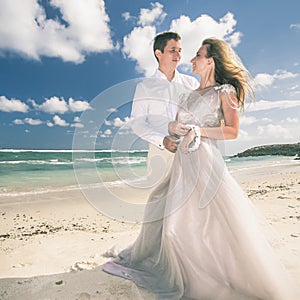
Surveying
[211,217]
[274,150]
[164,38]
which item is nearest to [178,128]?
[211,217]

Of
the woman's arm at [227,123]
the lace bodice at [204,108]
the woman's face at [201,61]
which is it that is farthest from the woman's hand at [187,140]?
the woman's face at [201,61]

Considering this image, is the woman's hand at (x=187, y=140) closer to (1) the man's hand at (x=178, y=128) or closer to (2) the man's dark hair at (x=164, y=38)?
(1) the man's hand at (x=178, y=128)

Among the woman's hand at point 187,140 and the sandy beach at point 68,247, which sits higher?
the woman's hand at point 187,140

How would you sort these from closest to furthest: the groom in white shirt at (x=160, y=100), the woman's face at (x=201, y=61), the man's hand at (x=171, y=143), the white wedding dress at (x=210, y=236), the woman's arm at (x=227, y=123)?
the white wedding dress at (x=210, y=236)
the woman's arm at (x=227, y=123)
the woman's face at (x=201, y=61)
the man's hand at (x=171, y=143)
the groom in white shirt at (x=160, y=100)

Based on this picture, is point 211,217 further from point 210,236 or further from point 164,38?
point 164,38

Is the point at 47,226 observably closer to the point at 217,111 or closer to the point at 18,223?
the point at 18,223

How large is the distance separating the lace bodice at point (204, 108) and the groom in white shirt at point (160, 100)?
1.08 ft

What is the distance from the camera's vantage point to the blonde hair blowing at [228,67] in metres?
3.09

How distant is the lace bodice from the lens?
3.08 meters

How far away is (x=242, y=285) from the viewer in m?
2.79

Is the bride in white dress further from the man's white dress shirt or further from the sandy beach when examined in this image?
the sandy beach

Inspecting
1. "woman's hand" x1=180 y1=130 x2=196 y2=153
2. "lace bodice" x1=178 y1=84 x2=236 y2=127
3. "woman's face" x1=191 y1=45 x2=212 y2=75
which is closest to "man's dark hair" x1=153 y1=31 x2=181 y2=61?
"woman's face" x1=191 y1=45 x2=212 y2=75

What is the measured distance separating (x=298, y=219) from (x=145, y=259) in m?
3.75

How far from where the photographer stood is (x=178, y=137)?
3242mm
